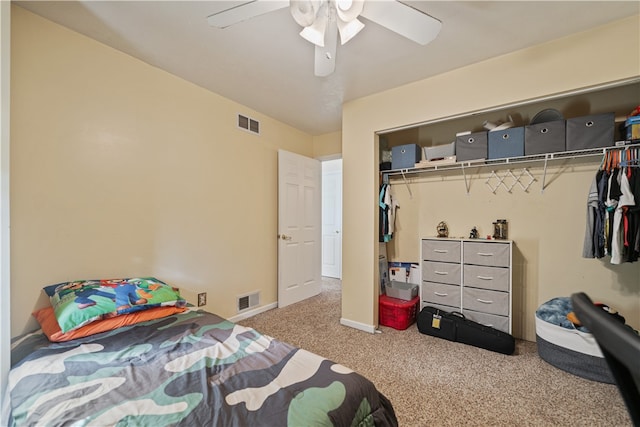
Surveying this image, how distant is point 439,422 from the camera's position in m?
1.55

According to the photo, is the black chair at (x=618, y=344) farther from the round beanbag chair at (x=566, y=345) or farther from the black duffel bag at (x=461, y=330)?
the black duffel bag at (x=461, y=330)

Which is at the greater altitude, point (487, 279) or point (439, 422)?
point (487, 279)

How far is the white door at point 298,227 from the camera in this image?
3.51 meters

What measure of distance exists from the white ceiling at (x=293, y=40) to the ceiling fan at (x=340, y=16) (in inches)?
14.3

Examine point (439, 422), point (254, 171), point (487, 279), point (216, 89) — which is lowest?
point (439, 422)

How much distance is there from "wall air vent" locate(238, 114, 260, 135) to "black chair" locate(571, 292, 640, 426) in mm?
3170

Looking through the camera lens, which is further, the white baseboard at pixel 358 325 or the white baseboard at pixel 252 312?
the white baseboard at pixel 252 312

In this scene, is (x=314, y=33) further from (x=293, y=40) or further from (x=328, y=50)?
(x=293, y=40)

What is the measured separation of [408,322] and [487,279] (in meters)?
0.91

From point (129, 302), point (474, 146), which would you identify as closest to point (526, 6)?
point (474, 146)

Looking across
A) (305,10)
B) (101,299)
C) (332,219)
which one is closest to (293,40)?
(305,10)

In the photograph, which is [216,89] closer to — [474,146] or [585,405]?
[474,146]

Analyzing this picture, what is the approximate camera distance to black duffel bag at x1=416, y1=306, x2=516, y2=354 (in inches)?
90.8

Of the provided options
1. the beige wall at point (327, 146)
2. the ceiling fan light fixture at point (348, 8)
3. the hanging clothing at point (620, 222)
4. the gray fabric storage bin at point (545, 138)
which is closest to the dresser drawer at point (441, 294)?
the hanging clothing at point (620, 222)
